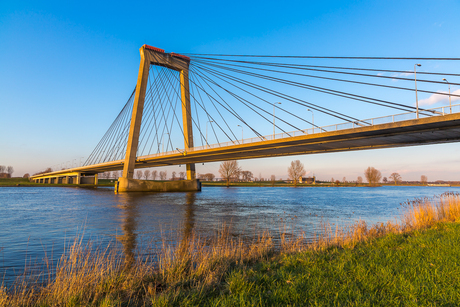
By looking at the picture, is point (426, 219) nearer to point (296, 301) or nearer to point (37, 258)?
point (296, 301)

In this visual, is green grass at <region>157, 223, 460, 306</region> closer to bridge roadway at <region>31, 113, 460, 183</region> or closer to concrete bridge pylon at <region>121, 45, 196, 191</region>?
bridge roadway at <region>31, 113, 460, 183</region>

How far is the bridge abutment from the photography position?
4725 centimetres

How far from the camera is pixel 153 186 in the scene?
5219 cm

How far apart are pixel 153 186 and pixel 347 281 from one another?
166 ft

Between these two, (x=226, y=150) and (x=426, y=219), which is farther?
(x=226, y=150)

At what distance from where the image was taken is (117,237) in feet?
37.6

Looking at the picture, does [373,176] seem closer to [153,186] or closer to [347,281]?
[153,186]

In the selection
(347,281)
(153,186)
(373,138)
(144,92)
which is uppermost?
(144,92)

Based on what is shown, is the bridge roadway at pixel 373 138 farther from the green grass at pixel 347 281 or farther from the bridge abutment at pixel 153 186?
the bridge abutment at pixel 153 186

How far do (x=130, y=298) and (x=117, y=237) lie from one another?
25.5 feet

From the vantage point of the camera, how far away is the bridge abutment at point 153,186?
4725 cm

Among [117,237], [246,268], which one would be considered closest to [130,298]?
[246,268]

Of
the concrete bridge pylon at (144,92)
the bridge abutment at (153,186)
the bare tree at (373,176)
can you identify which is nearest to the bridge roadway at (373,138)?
the concrete bridge pylon at (144,92)

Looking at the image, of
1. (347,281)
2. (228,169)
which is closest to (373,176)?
(228,169)
